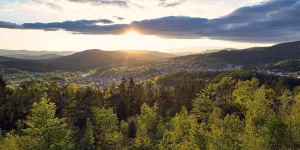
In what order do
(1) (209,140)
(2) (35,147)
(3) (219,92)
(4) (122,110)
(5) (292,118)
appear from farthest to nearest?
1. (4) (122,110)
2. (3) (219,92)
3. (5) (292,118)
4. (2) (35,147)
5. (1) (209,140)

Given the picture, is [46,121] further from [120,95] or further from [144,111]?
[120,95]

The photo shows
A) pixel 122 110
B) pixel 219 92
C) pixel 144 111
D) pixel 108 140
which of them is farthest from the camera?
pixel 122 110

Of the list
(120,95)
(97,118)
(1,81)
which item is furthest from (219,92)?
(1,81)

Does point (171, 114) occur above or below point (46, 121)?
below

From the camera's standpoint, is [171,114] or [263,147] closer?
[263,147]

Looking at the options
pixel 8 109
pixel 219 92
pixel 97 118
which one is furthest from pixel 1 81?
pixel 219 92

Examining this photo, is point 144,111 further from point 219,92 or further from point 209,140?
point 209,140


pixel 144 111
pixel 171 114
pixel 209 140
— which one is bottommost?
pixel 171 114
